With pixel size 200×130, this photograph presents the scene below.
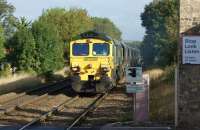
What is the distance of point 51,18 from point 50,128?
64.7 metres

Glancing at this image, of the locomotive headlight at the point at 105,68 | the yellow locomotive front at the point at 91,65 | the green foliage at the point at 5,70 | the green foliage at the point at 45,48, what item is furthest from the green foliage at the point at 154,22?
the locomotive headlight at the point at 105,68

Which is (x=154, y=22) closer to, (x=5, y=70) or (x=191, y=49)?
A: (x=5, y=70)

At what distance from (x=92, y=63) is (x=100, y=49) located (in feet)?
3.04

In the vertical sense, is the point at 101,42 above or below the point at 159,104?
above

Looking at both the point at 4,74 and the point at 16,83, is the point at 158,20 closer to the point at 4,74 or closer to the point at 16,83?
the point at 4,74

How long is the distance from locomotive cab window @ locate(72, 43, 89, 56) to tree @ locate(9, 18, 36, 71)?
1514 centimetres

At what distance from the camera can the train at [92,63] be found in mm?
31125

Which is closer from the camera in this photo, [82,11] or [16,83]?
[16,83]

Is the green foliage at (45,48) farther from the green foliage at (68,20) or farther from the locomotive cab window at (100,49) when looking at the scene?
the green foliage at (68,20)

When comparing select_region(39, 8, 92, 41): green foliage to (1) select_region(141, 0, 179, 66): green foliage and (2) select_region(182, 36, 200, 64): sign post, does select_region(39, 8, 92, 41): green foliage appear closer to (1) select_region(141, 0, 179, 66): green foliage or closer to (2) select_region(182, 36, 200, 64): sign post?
(1) select_region(141, 0, 179, 66): green foliage

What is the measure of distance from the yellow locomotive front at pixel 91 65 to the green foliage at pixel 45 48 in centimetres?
1671

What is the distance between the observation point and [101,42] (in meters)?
32.0

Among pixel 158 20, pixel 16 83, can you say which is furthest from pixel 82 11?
pixel 16 83

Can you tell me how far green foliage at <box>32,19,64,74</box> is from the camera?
4866 cm
